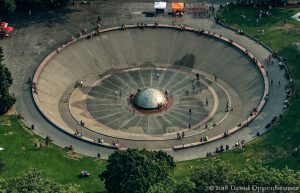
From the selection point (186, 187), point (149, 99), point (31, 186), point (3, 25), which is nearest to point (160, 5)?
point (149, 99)

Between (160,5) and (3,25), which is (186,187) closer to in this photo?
(160,5)

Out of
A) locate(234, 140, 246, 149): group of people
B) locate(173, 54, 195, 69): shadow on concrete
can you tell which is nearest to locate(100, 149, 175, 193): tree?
locate(234, 140, 246, 149): group of people

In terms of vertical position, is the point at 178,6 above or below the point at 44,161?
above

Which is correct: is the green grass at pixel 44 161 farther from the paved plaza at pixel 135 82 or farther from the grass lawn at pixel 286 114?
the grass lawn at pixel 286 114

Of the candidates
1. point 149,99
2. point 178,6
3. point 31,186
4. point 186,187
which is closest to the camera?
point 186,187

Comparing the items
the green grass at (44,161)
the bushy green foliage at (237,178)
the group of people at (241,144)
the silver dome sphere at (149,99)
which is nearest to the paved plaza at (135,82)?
the silver dome sphere at (149,99)

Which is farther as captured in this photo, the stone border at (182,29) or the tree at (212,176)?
the stone border at (182,29)

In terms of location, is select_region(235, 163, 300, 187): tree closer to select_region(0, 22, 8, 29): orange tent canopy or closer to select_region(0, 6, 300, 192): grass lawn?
select_region(0, 6, 300, 192): grass lawn

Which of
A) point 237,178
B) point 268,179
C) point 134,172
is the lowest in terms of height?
point 268,179
